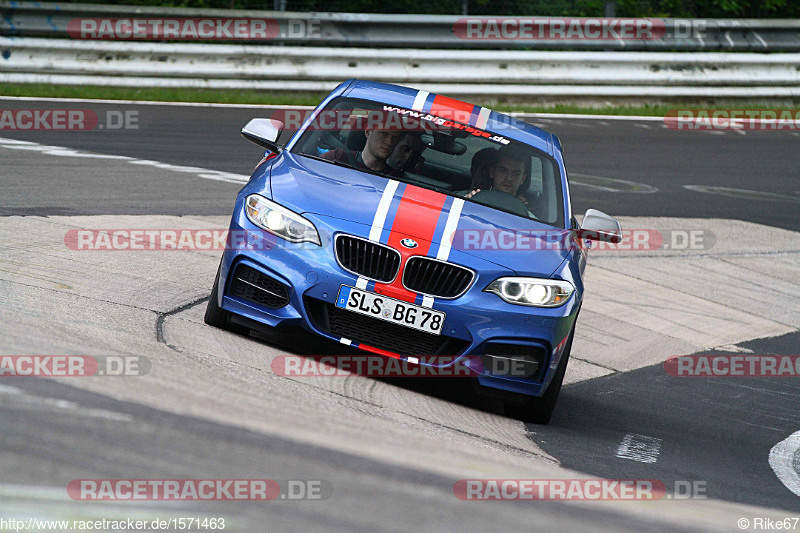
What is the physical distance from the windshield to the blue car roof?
0.08m

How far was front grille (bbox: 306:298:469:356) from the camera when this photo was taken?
5449 mm

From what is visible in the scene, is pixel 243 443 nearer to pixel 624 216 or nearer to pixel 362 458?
pixel 362 458

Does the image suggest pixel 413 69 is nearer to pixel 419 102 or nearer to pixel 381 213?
pixel 419 102

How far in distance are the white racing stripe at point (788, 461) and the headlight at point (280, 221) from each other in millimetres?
2630

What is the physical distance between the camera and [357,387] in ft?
17.9

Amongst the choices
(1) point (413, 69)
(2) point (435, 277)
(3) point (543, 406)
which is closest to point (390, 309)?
(2) point (435, 277)

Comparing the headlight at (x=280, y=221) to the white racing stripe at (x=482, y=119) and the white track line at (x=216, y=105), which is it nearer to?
the white racing stripe at (x=482, y=119)

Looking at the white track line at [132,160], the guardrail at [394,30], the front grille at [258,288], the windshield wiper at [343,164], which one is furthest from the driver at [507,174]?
the guardrail at [394,30]

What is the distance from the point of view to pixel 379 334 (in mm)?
5469

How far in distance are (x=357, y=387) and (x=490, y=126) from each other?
232 centimetres

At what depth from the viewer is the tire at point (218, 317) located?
19.2 ft

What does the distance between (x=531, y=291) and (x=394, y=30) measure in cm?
1254

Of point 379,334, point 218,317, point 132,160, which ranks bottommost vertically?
point 132,160

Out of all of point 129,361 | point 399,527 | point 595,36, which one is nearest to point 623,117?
point 595,36
